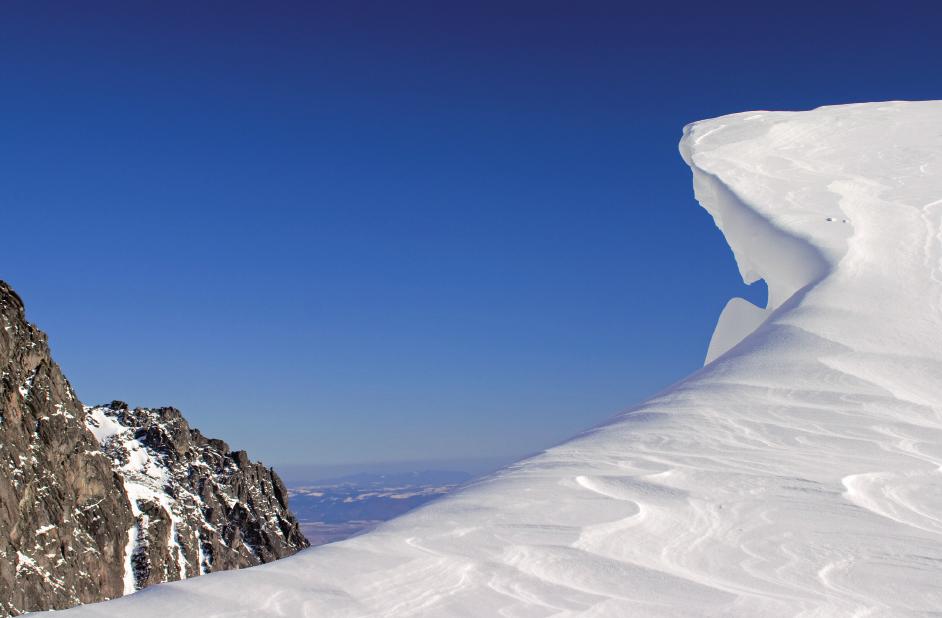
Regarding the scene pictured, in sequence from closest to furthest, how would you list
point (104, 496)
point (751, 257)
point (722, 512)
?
point (722, 512) < point (751, 257) < point (104, 496)

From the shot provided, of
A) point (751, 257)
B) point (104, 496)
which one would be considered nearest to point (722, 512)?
point (751, 257)

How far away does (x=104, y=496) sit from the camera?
3297 inches

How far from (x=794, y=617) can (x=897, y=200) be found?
24.7ft

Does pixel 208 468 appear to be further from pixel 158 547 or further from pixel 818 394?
pixel 818 394

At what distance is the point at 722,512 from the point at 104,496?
3525 inches

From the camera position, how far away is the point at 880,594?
2682 mm

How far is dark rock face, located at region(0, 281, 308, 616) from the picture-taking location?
70.0m

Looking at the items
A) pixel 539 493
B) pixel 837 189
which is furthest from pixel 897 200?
pixel 539 493

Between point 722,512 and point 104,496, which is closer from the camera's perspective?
point 722,512

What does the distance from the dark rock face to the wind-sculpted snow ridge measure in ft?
190

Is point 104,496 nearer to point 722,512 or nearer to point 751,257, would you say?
point 751,257

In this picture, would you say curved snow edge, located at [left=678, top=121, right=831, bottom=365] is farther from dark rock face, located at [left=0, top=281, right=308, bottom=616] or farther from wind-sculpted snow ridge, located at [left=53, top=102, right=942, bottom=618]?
dark rock face, located at [left=0, top=281, right=308, bottom=616]

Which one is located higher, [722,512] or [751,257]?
[751,257]

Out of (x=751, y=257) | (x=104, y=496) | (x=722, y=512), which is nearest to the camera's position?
(x=722, y=512)
